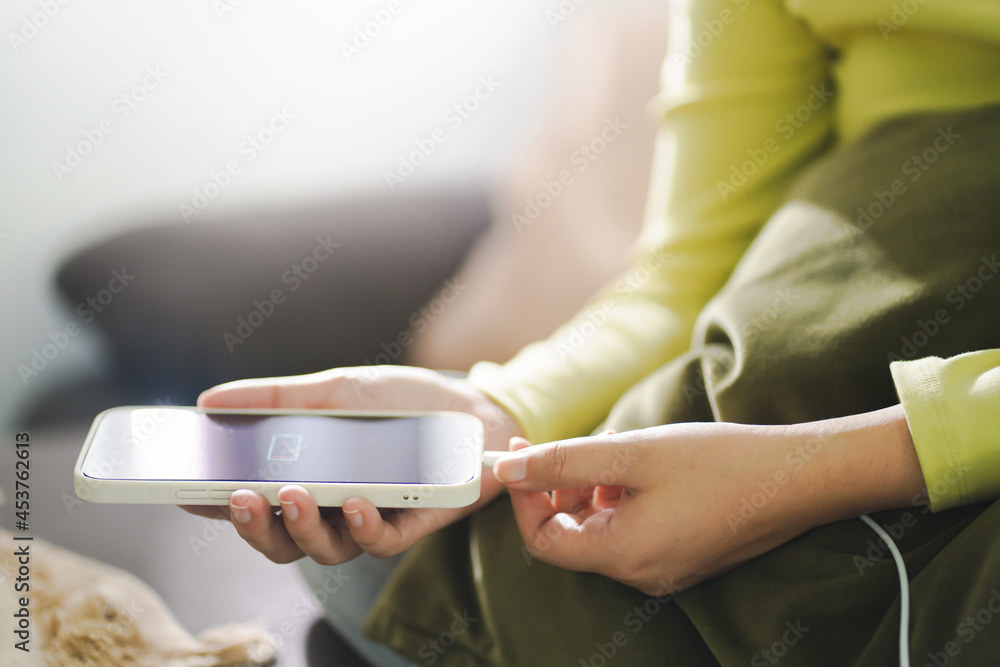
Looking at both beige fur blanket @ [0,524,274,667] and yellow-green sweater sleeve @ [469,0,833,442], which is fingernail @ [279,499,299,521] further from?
yellow-green sweater sleeve @ [469,0,833,442]

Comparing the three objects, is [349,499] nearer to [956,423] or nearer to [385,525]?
[385,525]

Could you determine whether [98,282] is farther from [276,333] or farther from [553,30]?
[553,30]

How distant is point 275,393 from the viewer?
0.57m

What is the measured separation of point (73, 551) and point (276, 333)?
0.93 ft

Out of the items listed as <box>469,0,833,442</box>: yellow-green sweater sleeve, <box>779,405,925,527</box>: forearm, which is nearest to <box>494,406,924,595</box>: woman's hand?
Answer: <box>779,405,925,527</box>: forearm

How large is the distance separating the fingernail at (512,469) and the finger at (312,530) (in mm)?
115

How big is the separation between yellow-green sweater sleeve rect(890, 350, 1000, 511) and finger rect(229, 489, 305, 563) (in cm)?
39

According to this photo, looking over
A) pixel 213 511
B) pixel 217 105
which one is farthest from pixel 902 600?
pixel 217 105

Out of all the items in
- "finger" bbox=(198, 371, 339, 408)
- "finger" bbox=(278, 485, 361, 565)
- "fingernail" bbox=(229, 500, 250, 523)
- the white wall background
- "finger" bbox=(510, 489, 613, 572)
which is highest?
the white wall background

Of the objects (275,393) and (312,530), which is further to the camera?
(275,393)

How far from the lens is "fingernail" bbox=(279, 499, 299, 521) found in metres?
0.45

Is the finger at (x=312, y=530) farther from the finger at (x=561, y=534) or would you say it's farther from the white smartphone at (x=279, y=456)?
the finger at (x=561, y=534)

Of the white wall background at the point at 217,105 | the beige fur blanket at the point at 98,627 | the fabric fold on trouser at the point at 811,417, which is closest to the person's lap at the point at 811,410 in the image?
the fabric fold on trouser at the point at 811,417

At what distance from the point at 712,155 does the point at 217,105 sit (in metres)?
0.72
